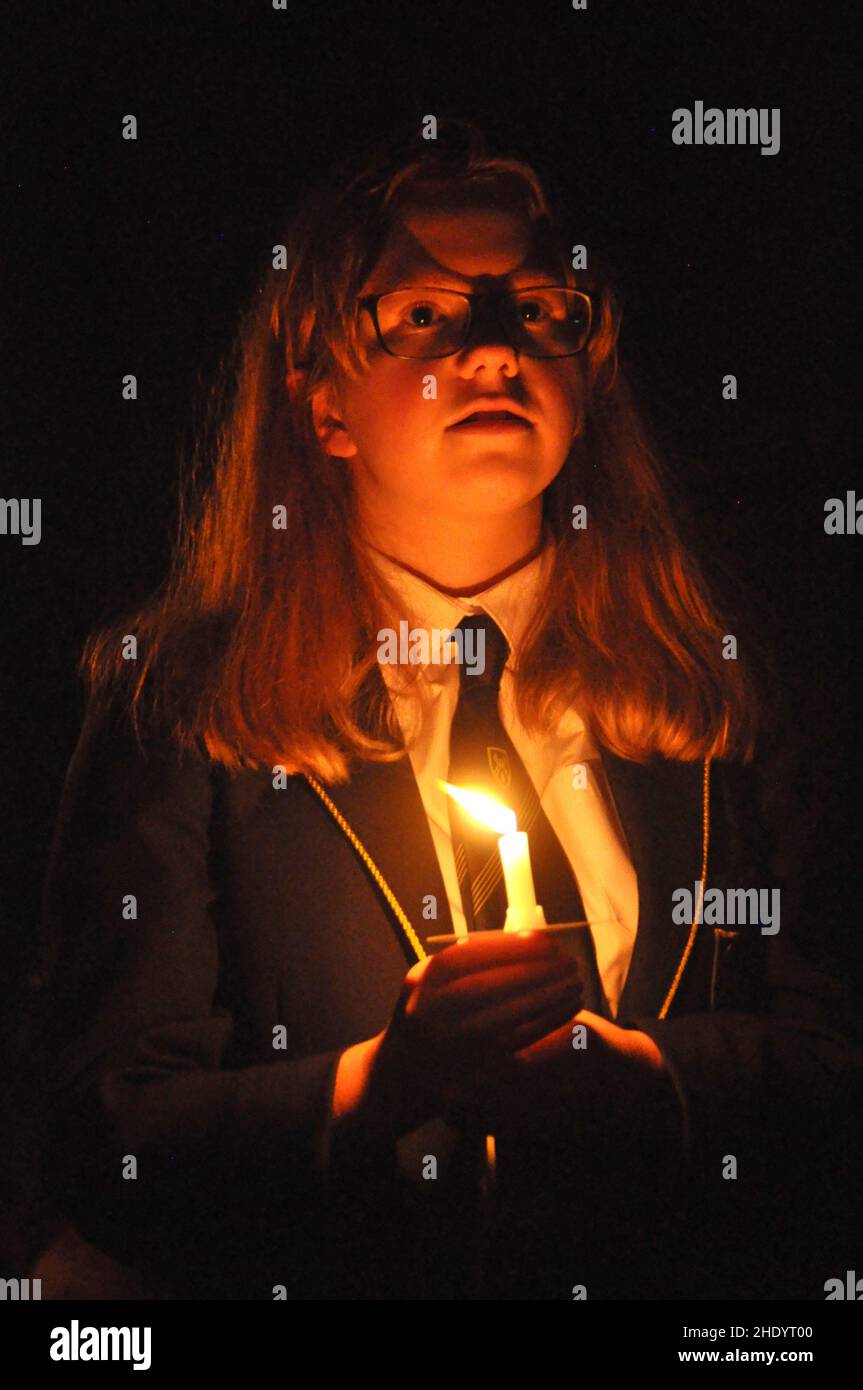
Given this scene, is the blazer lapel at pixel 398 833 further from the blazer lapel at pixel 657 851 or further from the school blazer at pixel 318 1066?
the blazer lapel at pixel 657 851

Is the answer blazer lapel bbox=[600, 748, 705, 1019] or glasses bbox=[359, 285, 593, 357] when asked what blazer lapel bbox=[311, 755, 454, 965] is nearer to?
blazer lapel bbox=[600, 748, 705, 1019]

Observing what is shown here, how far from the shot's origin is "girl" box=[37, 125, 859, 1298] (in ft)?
8.05

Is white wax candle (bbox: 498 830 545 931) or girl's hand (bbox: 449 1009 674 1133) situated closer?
white wax candle (bbox: 498 830 545 931)

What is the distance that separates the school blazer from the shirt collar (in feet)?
0.90

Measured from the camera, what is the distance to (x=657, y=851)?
2639 millimetres

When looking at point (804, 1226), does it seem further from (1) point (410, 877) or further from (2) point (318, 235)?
(2) point (318, 235)

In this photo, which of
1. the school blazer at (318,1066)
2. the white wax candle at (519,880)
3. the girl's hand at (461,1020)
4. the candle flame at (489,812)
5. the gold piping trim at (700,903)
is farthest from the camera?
the gold piping trim at (700,903)

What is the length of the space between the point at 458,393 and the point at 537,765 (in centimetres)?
64

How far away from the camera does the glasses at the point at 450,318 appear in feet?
8.61

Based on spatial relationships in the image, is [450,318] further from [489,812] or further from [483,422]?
[489,812]

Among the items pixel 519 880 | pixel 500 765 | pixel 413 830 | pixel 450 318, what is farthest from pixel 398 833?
pixel 450 318

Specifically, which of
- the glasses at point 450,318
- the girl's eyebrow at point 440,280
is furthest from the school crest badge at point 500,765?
the girl's eyebrow at point 440,280

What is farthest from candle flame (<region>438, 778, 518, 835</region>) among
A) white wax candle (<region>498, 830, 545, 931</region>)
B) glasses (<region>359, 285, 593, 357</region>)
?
glasses (<region>359, 285, 593, 357</region>)
